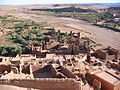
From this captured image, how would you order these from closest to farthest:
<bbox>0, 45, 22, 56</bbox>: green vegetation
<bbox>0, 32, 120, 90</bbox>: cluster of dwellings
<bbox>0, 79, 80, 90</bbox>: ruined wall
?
<bbox>0, 79, 80, 90</bbox>: ruined wall < <bbox>0, 32, 120, 90</bbox>: cluster of dwellings < <bbox>0, 45, 22, 56</bbox>: green vegetation

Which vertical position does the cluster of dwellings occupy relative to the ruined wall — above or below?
below

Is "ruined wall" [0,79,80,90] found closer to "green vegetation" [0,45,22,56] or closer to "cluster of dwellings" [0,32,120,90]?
"cluster of dwellings" [0,32,120,90]

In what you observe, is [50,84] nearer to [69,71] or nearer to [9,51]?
[69,71]

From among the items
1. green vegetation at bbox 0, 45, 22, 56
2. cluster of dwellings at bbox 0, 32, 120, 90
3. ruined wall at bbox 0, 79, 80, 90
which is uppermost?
ruined wall at bbox 0, 79, 80, 90

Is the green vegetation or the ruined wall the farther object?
the green vegetation

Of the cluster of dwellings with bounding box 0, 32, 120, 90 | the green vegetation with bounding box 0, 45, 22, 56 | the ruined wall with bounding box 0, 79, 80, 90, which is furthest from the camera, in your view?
the green vegetation with bounding box 0, 45, 22, 56

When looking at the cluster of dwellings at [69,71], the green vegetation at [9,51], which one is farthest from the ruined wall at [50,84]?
the green vegetation at [9,51]

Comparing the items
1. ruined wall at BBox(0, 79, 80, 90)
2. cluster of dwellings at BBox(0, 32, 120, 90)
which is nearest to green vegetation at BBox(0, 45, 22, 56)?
cluster of dwellings at BBox(0, 32, 120, 90)

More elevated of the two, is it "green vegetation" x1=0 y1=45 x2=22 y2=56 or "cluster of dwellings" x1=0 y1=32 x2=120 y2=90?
"cluster of dwellings" x1=0 y1=32 x2=120 y2=90

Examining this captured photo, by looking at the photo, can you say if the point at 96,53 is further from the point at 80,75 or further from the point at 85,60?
the point at 80,75

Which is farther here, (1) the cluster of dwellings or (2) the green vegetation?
(2) the green vegetation
